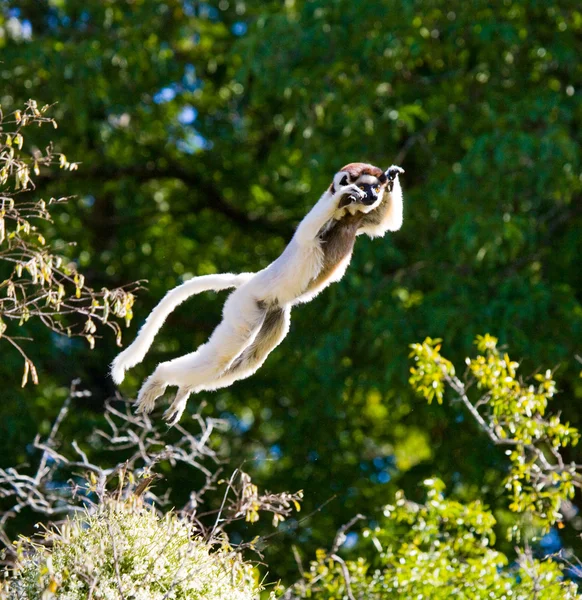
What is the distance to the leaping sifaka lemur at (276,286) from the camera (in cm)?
438

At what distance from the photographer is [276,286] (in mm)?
4492

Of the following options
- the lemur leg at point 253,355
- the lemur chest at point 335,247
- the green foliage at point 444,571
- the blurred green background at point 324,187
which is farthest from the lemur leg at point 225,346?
the blurred green background at point 324,187

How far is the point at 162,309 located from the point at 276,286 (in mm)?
578

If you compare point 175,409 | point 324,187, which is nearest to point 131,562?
point 175,409

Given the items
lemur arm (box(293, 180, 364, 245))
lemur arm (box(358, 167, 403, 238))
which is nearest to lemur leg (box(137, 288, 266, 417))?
lemur arm (box(293, 180, 364, 245))

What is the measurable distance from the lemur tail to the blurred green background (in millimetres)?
3689

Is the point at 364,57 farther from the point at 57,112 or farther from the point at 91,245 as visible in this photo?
the point at 91,245

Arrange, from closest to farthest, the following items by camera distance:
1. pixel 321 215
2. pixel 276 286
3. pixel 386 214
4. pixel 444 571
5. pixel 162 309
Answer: pixel 321 215 < pixel 276 286 < pixel 386 214 < pixel 162 309 < pixel 444 571

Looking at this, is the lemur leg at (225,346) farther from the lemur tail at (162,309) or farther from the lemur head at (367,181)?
the lemur head at (367,181)

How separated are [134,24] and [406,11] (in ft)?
10.2

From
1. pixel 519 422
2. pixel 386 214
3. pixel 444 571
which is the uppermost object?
pixel 386 214

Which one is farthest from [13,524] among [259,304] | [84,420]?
[259,304]

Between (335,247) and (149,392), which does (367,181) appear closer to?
(335,247)

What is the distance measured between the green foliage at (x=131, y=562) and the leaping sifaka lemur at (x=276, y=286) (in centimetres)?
55
